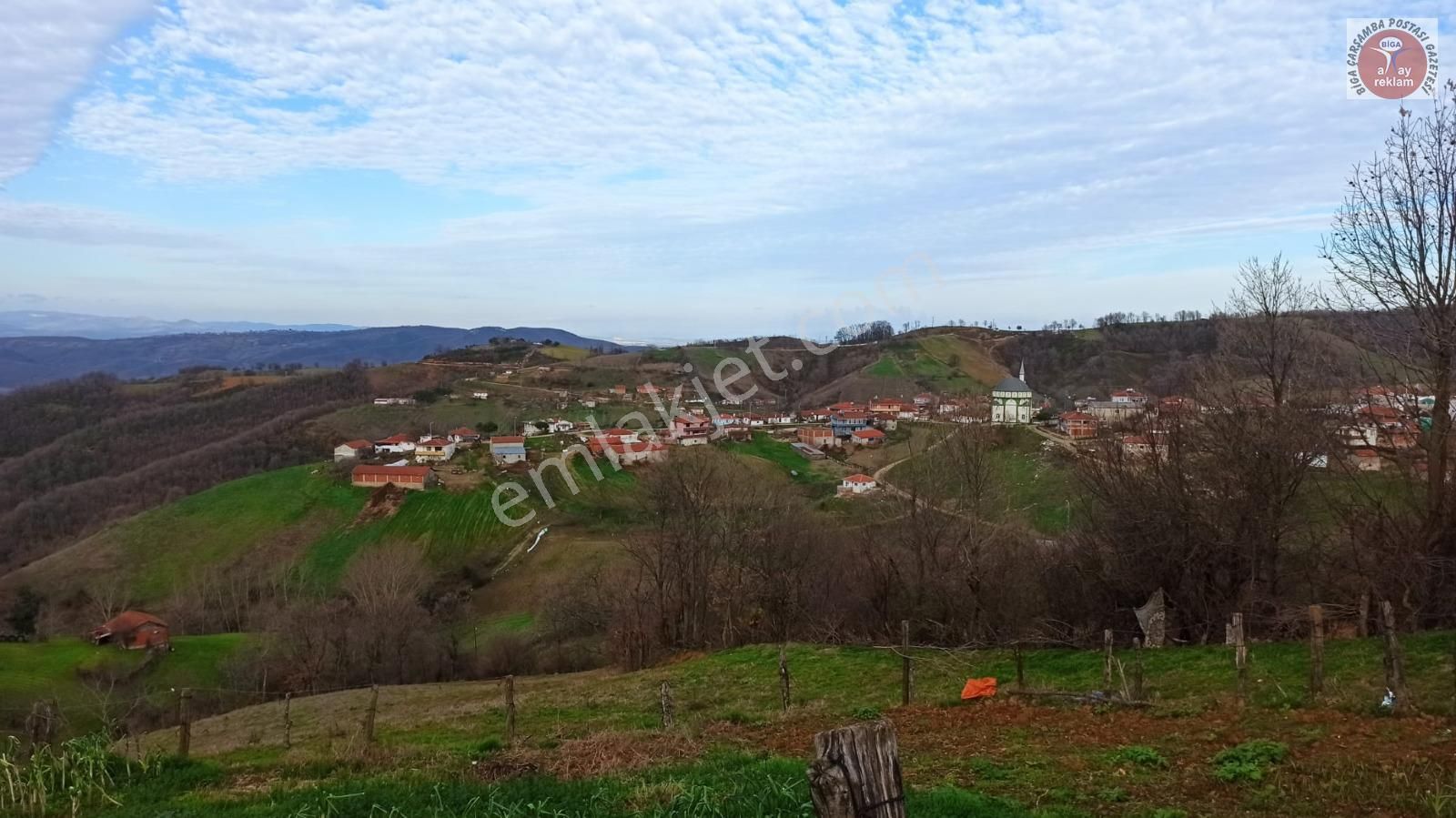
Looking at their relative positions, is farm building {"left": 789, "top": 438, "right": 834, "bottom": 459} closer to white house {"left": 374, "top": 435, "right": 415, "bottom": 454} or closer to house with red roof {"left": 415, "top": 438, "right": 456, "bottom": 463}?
house with red roof {"left": 415, "top": 438, "right": 456, "bottom": 463}

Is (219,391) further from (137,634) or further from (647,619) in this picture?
(647,619)

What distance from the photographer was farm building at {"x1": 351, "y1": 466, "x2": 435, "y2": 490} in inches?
2530

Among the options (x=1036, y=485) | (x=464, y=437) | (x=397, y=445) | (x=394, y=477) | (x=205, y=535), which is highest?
(x=1036, y=485)

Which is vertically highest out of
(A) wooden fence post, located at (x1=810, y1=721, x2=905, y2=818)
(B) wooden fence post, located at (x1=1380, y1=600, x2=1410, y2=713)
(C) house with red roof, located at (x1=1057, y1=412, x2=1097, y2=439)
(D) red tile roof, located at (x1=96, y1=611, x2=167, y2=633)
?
(A) wooden fence post, located at (x1=810, y1=721, x2=905, y2=818)

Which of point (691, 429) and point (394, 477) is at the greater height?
point (691, 429)

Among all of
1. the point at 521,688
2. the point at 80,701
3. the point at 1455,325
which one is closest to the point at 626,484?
the point at 80,701

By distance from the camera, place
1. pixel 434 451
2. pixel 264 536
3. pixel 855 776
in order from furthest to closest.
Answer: pixel 434 451 < pixel 264 536 < pixel 855 776

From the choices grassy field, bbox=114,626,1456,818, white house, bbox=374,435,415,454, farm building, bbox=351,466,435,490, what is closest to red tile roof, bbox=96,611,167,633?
farm building, bbox=351,466,435,490

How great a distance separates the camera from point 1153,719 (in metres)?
9.45

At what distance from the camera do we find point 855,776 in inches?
125

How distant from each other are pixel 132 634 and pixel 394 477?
2495cm

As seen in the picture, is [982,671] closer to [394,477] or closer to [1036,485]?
[1036,485]

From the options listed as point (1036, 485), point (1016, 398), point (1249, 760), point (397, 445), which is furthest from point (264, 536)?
point (1016, 398)

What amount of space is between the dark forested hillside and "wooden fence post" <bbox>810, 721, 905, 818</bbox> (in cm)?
9189
